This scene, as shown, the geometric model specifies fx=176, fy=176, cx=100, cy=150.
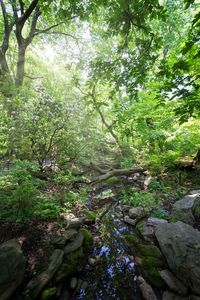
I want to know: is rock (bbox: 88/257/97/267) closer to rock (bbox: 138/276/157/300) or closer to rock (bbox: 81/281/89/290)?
rock (bbox: 81/281/89/290)

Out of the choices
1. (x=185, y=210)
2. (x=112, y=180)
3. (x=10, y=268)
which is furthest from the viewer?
(x=112, y=180)

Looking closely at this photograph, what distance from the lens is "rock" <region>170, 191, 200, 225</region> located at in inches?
162

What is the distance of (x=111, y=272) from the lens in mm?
3381

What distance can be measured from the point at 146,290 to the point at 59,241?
5.65ft

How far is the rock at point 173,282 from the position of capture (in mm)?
2743

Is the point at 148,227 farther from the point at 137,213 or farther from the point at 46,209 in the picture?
the point at 46,209

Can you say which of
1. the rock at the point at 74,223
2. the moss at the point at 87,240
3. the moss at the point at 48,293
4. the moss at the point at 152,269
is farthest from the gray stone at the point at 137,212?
the moss at the point at 48,293

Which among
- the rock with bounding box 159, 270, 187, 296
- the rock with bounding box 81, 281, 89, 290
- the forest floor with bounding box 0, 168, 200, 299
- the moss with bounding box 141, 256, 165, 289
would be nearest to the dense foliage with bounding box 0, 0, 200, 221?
the forest floor with bounding box 0, 168, 200, 299

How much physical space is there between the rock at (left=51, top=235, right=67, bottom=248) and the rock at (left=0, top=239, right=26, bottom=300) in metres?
0.64

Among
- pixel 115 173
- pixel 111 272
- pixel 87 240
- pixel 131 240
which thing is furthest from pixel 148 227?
pixel 115 173

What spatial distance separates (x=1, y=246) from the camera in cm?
282

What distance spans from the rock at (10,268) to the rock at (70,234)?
3.01 feet

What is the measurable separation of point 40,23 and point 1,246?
11829 millimetres

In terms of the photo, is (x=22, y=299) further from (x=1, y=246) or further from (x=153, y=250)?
(x=153, y=250)
